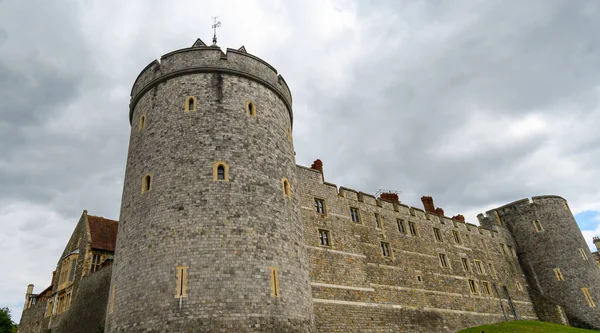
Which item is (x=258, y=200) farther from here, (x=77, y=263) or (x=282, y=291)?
(x=77, y=263)

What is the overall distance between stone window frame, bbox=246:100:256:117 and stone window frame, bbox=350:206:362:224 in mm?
11430

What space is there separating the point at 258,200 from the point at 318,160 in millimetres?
11496

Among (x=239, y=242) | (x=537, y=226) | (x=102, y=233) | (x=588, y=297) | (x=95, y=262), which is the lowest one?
(x=588, y=297)

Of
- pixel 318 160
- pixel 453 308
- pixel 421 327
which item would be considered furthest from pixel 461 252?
pixel 318 160

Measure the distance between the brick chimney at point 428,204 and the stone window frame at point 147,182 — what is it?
26.6 metres

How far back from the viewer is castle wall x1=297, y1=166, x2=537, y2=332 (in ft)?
72.7

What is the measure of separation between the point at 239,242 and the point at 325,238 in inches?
377

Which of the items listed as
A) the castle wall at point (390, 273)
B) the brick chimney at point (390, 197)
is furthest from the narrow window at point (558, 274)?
the brick chimney at point (390, 197)

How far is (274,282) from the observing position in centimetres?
1545

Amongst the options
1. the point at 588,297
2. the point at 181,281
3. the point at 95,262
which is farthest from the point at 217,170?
the point at 588,297

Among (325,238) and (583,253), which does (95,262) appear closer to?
(325,238)

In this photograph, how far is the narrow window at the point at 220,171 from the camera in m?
16.7

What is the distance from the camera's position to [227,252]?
49.4ft

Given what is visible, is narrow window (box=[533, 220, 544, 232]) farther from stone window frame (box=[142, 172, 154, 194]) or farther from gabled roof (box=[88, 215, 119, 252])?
gabled roof (box=[88, 215, 119, 252])
